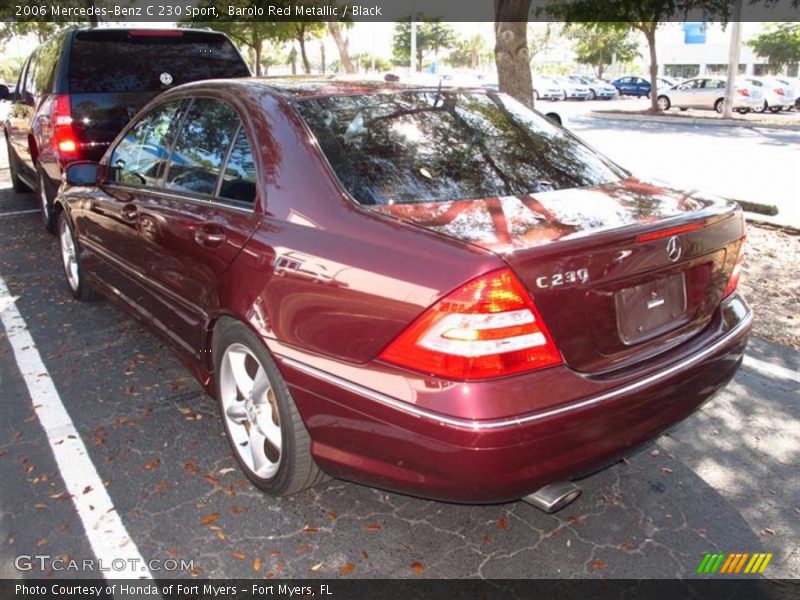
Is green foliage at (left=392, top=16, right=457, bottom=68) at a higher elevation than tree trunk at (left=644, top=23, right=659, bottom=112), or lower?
higher

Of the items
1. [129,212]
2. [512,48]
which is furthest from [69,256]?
[512,48]

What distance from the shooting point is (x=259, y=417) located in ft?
9.53

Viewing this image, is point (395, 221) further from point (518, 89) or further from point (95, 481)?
point (518, 89)

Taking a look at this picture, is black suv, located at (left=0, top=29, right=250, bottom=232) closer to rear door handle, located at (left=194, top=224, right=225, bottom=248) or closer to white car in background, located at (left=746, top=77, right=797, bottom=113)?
rear door handle, located at (left=194, top=224, right=225, bottom=248)

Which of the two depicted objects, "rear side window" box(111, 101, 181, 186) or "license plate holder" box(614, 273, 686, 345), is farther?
"rear side window" box(111, 101, 181, 186)

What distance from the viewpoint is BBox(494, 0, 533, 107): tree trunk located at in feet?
26.0

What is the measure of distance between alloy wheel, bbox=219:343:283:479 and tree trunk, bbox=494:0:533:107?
238 inches

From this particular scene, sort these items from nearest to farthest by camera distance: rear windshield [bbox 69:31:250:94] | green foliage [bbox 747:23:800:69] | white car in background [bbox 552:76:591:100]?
rear windshield [bbox 69:31:250:94] → white car in background [bbox 552:76:591:100] → green foliage [bbox 747:23:800:69]

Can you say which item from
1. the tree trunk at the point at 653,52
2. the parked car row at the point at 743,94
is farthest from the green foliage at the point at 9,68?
the parked car row at the point at 743,94

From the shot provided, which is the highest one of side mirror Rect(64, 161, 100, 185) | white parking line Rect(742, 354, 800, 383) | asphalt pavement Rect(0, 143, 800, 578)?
side mirror Rect(64, 161, 100, 185)

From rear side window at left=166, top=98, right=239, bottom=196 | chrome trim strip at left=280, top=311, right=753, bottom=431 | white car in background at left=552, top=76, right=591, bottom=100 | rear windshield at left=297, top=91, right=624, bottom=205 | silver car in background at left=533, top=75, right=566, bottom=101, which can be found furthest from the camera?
silver car in background at left=533, top=75, right=566, bottom=101

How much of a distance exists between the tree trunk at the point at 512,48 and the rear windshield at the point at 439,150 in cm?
503

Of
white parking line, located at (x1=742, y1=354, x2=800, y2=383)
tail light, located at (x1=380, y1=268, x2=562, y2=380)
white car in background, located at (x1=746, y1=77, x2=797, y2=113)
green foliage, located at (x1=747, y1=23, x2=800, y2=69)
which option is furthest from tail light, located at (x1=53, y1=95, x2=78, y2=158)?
green foliage, located at (x1=747, y1=23, x2=800, y2=69)

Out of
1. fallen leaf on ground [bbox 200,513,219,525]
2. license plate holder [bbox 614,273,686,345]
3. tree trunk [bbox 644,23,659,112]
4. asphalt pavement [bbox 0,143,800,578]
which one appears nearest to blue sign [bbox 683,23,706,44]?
tree trunk [bbox 644,23,659,112]
